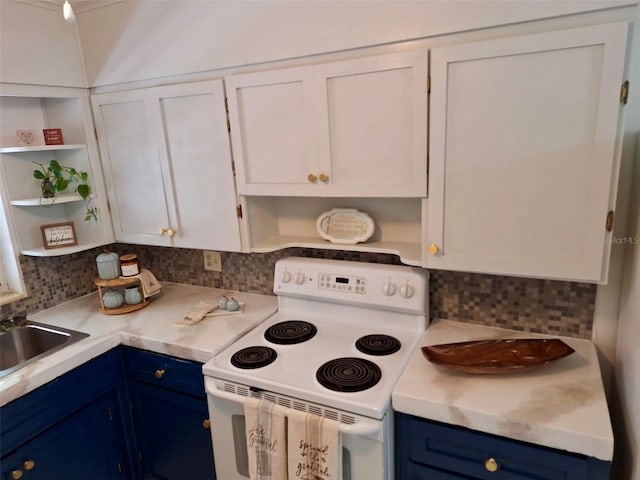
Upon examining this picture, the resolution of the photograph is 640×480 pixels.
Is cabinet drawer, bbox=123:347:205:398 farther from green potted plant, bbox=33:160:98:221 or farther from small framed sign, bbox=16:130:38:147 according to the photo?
small framed sign, bbox=16:130:38:147

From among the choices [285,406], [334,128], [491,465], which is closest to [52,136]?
[334,128]

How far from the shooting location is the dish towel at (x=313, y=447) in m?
1.34

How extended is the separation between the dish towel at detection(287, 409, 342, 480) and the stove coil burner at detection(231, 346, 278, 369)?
0.23m

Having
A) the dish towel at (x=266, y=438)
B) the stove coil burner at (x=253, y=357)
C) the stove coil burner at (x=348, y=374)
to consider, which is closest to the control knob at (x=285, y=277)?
the stove coil burner at (x=253, y=357)

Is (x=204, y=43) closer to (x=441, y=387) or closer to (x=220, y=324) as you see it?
(x=220, y=324)

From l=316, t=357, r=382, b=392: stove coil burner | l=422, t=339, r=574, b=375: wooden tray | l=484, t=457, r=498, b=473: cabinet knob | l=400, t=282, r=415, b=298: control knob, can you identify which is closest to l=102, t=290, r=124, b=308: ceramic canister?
l=316, t=357, r=382, b=392: stove coil burner

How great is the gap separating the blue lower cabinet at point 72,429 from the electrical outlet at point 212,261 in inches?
25.4

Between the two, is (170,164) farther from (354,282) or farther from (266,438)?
(266,438)

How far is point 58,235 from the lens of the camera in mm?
2098

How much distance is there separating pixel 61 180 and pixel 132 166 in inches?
12.8

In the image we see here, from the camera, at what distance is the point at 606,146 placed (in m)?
1.21

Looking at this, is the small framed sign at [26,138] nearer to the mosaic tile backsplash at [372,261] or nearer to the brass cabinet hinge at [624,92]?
the mosaic tile backsplash at [372,261]

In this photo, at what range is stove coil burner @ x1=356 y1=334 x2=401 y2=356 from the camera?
1.61m

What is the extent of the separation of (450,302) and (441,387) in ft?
1.66
